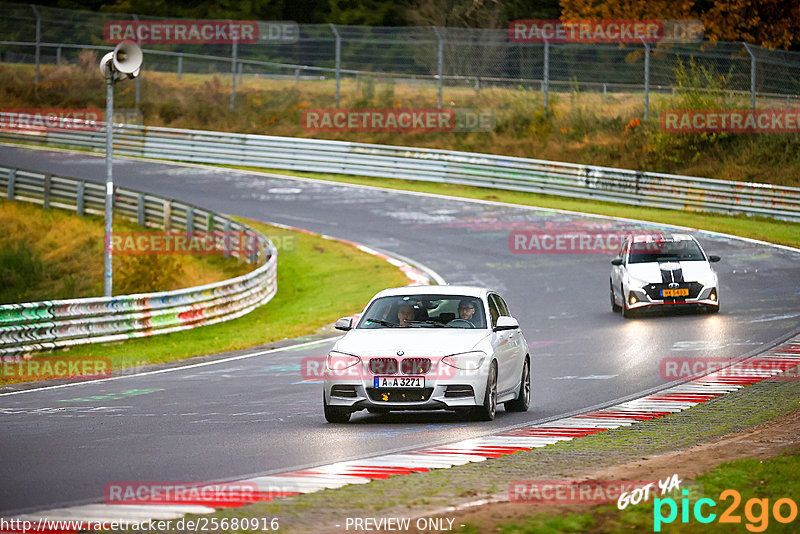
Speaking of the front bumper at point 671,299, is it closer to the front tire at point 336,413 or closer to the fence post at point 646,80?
the front tire at point 336,413

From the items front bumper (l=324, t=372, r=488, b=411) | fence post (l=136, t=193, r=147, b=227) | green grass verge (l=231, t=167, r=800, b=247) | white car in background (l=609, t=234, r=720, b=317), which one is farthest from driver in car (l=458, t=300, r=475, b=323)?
fence post (l=136, t=193, r=147, b=227)

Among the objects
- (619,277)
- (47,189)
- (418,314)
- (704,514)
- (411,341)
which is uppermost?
(704,514)

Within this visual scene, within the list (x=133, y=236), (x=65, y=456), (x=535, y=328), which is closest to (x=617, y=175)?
(x=133, y=236)

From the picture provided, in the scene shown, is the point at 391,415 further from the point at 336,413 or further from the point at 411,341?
the point at 411,341

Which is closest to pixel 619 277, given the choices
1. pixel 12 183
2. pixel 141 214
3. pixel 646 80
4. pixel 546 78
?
pixel 141 214

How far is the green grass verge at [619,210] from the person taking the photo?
110 ft

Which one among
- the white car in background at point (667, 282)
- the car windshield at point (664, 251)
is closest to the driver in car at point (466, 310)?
the white car in background at point (667, 282)

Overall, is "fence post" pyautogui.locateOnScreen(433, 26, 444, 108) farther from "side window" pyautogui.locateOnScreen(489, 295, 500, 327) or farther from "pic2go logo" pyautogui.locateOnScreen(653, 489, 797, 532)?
"pic2go logo" pyautogui.locateOnScreen(653, 489, 797, 532)

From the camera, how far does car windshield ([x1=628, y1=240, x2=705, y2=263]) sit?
22.3 m

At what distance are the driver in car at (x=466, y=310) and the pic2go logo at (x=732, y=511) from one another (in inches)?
226

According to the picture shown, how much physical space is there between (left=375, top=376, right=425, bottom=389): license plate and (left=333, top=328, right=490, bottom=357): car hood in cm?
23

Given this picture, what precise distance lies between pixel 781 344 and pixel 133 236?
20941 millimetres

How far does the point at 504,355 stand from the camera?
12.5 metres

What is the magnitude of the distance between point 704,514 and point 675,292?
1541 centimetres
